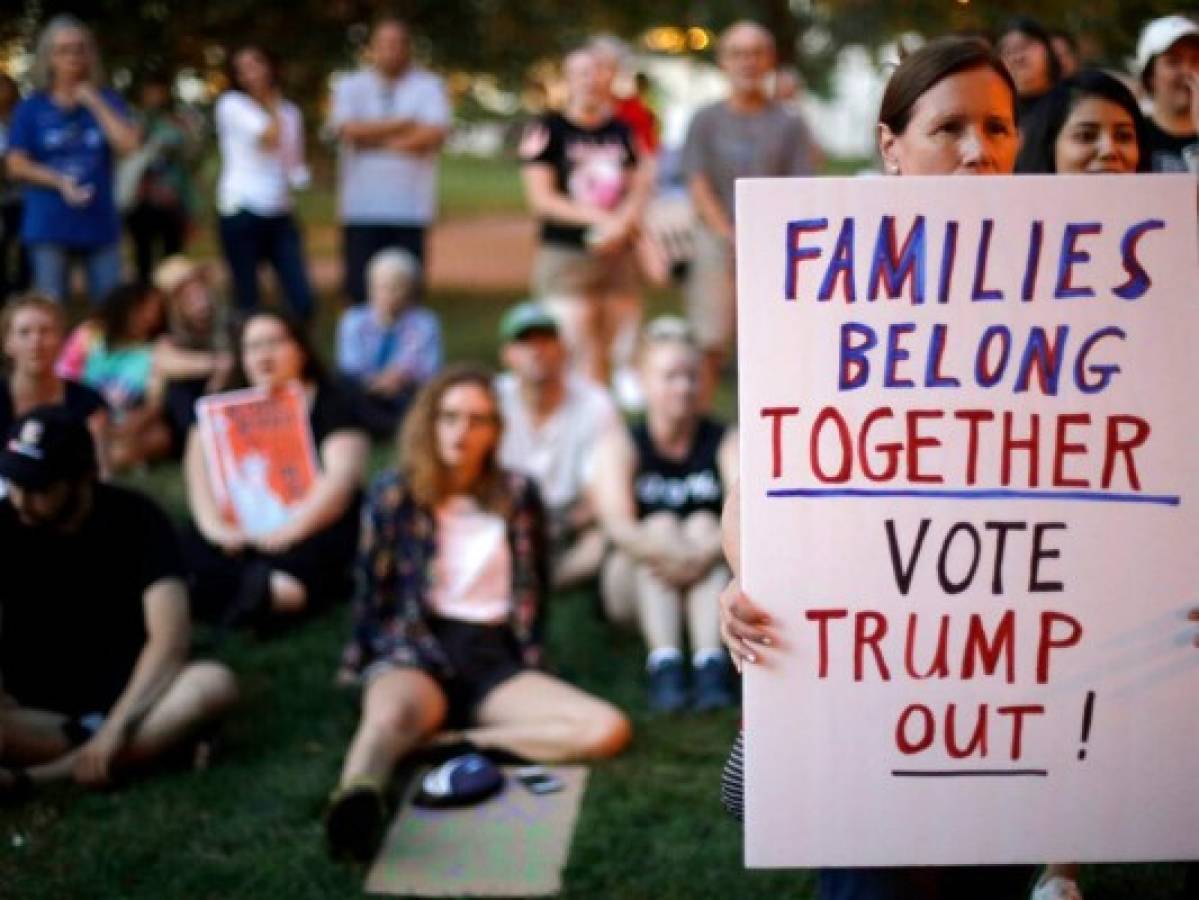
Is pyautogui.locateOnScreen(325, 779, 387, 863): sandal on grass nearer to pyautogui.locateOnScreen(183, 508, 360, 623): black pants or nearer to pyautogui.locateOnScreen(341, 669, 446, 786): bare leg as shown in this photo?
pyautogui.locateOnScreen(341, 669, 446, 786): bare leg

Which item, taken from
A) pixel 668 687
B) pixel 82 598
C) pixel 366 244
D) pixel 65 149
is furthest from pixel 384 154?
pixel 82 598

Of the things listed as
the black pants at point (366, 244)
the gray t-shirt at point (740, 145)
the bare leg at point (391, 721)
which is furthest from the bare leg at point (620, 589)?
the black pants at point (366, 244)

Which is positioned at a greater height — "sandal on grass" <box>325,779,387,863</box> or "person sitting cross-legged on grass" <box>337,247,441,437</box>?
"person sitting cross-legged on grass" <box>337,247,441,437</box>

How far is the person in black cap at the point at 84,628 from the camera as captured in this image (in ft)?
13.2

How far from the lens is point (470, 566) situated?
457 cm

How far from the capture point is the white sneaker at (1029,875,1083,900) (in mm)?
3109

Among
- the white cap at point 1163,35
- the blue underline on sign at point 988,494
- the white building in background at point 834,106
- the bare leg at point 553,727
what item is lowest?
the bare leg at point 553,727

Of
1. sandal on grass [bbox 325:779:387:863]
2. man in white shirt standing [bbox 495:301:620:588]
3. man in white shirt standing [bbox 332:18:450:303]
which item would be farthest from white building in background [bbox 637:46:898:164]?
sandal on grass [bbox 325:779:387:863]

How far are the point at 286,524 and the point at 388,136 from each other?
326 centimetres

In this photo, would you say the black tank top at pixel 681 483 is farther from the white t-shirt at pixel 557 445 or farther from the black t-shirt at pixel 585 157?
the black t-shirt at pixel 585 157

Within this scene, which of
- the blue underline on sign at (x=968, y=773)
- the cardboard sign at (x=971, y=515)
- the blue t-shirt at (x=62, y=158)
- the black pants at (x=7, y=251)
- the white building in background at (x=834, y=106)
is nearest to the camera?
the cardboard sign at (x=971, y=515)

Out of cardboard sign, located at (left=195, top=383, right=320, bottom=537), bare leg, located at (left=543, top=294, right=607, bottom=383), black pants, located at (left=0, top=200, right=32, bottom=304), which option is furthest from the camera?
black pants, located at (left=0, top=200, right=32, bottom=304)

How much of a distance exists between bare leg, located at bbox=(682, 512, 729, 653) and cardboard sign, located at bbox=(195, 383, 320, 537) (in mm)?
1552

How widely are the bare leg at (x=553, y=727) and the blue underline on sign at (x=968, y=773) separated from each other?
2.13 meters
